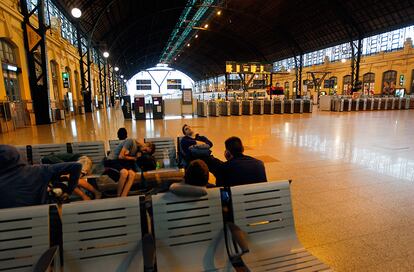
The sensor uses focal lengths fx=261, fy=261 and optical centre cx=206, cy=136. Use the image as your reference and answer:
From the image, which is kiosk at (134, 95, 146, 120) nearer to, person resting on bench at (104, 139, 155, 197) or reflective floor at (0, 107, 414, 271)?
reflective floor at (0, 107, 414, 271)

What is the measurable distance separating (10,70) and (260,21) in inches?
878

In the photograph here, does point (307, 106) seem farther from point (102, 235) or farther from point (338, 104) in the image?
point (102, 235)

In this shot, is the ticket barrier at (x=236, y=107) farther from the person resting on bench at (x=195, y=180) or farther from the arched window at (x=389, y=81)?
the arched window at (x=389, y=81)

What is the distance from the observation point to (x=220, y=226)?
6.63ft

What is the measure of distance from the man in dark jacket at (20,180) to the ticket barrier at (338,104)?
22.3 meters

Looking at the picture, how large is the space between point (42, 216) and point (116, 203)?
47cm

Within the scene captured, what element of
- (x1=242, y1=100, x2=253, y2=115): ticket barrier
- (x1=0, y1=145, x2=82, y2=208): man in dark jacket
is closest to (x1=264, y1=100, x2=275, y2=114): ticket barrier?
(x1=242, y1=100, x2=253, y2=115): ticket barrier

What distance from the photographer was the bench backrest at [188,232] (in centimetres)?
191

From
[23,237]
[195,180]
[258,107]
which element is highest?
[195,180]

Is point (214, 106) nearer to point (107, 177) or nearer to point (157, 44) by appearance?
point (107, 177)

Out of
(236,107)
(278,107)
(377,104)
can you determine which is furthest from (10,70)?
(377,104)

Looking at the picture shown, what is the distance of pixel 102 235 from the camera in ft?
5.96

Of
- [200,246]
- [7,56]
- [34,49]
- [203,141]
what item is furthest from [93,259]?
[34,49]

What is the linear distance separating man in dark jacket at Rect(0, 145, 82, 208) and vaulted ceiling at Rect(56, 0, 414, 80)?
1614 cm
